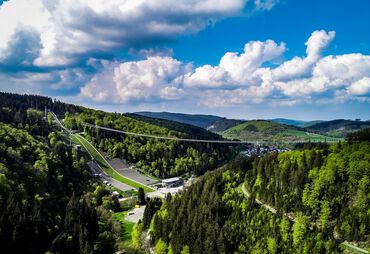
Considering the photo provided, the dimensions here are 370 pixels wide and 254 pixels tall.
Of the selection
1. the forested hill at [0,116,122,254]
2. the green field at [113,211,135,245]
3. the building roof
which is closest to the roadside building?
the building roof

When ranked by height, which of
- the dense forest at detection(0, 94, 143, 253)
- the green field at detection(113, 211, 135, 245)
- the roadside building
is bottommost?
the green field at detection(113, 211, 135, 245)

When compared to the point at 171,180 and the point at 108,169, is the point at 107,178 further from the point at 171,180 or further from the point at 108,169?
the point at 171,180

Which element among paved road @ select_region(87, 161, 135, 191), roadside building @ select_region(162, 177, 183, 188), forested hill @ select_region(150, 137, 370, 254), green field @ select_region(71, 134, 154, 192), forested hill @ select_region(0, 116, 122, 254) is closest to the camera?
forested hill @ select_region(150, 137, 370, 254)

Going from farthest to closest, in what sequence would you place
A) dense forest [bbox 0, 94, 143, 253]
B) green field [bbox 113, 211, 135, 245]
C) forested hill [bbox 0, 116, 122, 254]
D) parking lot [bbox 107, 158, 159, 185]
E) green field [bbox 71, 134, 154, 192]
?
parking lot [bbox 107, 158, 159, 185] → green field [bbox 71, 134, 154, 192] → green field [bbox 113, 211, 135, 245] → dense forest [bbox 0, 94, 143, 253] → forested hill [bbox 0, 116, 122, 254]

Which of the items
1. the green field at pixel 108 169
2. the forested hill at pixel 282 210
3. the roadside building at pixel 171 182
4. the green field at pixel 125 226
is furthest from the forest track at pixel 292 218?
the roadside building at pixel 171 182

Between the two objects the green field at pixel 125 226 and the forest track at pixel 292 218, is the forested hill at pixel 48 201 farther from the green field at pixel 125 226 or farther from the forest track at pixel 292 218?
the forest track at pixel 292 218

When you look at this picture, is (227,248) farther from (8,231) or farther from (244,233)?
(8,231)

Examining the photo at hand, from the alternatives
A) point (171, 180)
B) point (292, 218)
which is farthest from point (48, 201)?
point (292, 218)

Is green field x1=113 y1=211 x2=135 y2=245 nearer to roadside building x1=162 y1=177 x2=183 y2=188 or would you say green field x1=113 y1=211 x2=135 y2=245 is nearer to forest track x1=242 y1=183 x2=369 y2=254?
forest track x1=242 y1=183 x2=369 y2=254
